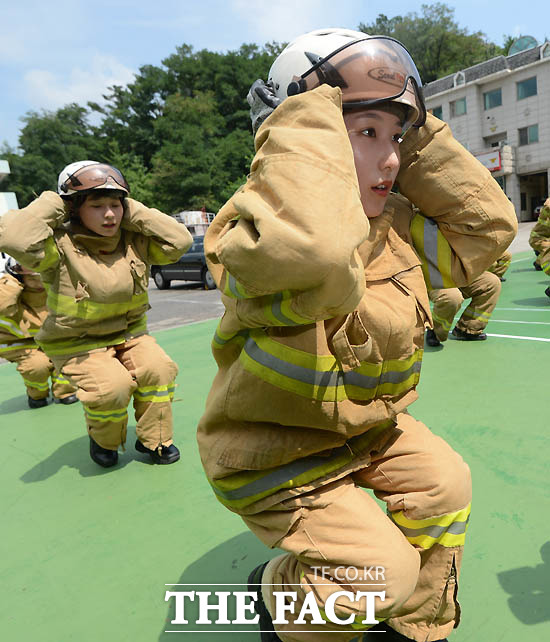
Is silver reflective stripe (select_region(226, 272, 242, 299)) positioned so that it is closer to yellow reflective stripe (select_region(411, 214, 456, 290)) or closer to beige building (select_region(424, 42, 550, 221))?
yellow reflective stripe (select_region(411, 214, 456, 290))

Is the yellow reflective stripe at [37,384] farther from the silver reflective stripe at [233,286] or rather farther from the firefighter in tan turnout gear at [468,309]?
the silver reflective stripe at [233,286]

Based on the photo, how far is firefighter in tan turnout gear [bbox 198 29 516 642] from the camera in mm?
1111

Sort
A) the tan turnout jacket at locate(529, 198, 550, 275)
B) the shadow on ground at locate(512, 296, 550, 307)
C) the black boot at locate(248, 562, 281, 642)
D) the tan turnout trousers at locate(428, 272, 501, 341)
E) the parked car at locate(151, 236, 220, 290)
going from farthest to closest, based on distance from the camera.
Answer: the parked car at locate(151, 236, 220, 290) < the shadow on ground at locate(512, 296, 550, 307) < the tan turnout jacket at locate(529, 198, 550, 275) < the tan turnout trousers at locate(428, 272, 501, 341) < the black boot at locate(248, 562, 281, 642)

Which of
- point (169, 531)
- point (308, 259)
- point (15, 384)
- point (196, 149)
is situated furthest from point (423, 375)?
point (196, 149)

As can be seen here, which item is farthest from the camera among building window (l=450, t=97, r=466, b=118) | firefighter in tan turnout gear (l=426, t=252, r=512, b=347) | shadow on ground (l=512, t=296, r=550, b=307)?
building window (l=450, t=97, r=466, b=118)

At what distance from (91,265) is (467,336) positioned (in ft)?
14.2

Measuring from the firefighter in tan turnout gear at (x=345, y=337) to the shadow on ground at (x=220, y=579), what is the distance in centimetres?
22

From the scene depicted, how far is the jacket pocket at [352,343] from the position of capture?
138 centimetres

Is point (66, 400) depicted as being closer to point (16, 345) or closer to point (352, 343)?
point (16, 345)

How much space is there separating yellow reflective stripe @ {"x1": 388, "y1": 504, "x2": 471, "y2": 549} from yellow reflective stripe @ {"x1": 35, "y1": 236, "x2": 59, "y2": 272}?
2.51 metres

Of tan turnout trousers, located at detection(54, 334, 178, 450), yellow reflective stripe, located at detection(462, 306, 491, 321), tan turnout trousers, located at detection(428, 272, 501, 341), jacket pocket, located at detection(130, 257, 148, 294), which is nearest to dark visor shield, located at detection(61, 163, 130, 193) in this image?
jacket pocket, located at detection(130, 257, 148, 294)

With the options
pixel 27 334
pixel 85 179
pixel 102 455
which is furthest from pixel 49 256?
pixel 27 334

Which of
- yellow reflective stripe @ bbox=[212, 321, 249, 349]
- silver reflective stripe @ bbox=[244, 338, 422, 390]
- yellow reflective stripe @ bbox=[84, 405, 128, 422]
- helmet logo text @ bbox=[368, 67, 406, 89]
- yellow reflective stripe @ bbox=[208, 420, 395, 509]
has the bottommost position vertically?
yellow reflective stripe @ bbox=[84, 405, 128, 422]

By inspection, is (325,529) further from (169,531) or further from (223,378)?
Answer: (169,531)
